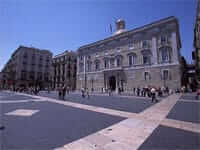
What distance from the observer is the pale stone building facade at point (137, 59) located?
2684 centimetres

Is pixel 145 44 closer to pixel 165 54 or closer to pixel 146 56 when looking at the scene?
pixel 146 56

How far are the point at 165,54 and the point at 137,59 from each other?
6.92 metres

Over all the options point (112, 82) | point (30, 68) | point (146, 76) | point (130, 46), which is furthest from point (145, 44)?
point (30, 68)

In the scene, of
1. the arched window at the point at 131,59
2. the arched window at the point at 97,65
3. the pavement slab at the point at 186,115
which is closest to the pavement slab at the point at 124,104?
the pavement slab at the point at 186,115

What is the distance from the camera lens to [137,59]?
3147 cm

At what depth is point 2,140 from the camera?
3.24m

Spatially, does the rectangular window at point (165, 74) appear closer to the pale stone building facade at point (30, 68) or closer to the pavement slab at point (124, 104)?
the pavement slab at point (124, 104)

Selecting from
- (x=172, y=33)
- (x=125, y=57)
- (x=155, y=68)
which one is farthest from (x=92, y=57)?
(x=172, y=33)

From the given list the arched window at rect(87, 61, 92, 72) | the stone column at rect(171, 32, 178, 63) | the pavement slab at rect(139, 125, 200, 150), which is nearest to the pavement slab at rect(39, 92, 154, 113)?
the pavement slab at rect(139, 125, 200, 150)

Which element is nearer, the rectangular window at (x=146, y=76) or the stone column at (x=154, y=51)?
the stone column at (x=154, y=51)

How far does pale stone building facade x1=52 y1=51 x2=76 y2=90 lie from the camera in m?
54.5

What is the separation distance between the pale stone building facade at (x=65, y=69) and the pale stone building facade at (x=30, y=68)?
139 inches

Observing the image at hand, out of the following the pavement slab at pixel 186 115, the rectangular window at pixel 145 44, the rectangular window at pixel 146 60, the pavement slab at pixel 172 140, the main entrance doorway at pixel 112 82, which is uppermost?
the rectangular window at pixel 145 44

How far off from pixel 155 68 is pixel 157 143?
28.5 m
